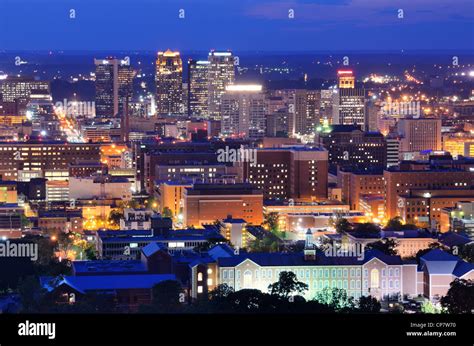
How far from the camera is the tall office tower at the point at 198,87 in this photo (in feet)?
112

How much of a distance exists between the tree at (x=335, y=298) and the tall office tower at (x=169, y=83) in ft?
79.7

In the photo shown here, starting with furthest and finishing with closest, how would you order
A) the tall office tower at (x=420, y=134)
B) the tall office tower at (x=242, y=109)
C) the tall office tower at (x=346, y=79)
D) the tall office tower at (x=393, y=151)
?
the tall office tower at (x=346, y=79), the tall office tower at (x=242, y=109), the tall office tower at (x=420, y=134), the tall office tower at (x=393, y=151)

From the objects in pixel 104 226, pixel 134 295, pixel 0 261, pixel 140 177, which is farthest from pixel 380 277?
pixel 140 177

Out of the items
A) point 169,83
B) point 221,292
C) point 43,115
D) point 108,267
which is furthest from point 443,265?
point 169,83

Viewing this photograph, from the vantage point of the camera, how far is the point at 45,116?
33.2 metres

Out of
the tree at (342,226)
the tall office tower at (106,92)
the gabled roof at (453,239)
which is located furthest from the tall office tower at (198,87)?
the gabled roof at (453,239)

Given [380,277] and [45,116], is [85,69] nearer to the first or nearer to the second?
[45,116]

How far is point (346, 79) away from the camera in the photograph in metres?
32.9

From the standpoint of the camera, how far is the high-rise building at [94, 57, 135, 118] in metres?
34.2

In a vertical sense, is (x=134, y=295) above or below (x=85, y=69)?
below

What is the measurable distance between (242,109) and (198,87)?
11.8 feet

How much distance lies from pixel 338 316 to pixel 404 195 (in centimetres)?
1531

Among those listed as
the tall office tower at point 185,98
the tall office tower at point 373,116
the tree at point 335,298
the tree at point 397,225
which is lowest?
the tree at point 335,298

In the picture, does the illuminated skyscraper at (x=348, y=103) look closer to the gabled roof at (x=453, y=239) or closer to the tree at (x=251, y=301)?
the gabled roof at (x=453, y=239)
